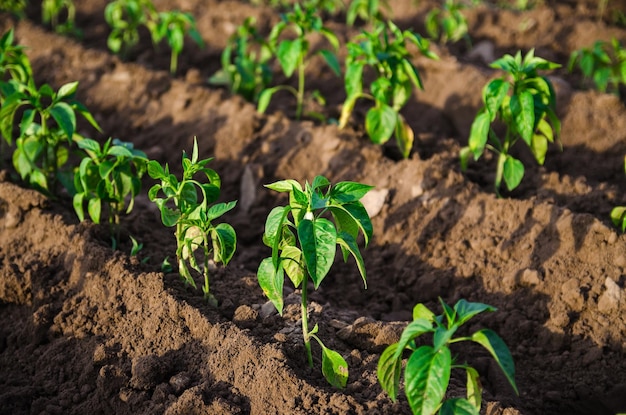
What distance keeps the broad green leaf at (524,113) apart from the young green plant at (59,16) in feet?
14.8

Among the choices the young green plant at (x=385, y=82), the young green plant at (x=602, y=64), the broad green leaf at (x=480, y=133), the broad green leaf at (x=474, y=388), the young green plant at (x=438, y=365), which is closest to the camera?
the young green plant at (x=438, y=365)

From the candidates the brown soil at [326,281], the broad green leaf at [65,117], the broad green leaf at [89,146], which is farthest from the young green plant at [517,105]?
the broad green leaf at [65,117]

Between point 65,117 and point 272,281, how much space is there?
1769mm

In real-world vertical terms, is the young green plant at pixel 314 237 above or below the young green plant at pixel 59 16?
above

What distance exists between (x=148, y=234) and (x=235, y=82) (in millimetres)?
1948

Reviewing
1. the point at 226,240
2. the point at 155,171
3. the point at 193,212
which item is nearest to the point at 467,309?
the point at 226,240

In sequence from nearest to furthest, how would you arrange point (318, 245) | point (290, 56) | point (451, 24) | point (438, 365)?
point (438, 365) < point (318, 245) < point (290, 56) < point (451, 24)

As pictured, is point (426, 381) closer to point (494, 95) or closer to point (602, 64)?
point (494, 95)

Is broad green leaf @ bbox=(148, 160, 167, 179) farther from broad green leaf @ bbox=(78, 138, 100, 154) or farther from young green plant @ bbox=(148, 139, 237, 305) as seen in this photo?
broad green leaf @ bbox=(78, 138, 100, 154)

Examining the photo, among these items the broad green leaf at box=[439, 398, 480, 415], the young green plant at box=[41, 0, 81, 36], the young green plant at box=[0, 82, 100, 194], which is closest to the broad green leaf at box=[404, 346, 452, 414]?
the broad green leaf at box=[439, 398, 480, 415]

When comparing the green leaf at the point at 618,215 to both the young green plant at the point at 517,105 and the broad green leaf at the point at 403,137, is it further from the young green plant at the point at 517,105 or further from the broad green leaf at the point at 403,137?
the broad green leaf at the point at 403,137

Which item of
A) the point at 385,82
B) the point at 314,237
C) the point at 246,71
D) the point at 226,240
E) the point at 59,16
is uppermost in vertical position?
the point at 314,237

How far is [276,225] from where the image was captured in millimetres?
2986

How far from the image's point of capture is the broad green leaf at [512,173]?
14.4 ft
